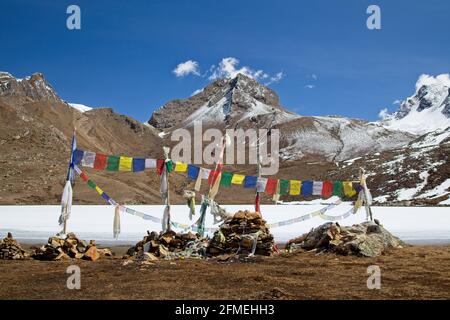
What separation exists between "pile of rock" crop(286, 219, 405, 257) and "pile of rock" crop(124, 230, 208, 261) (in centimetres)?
326

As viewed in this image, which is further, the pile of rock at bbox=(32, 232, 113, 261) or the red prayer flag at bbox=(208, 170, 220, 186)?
the red prayer flag at bbox=(208, 170, 220, 186)

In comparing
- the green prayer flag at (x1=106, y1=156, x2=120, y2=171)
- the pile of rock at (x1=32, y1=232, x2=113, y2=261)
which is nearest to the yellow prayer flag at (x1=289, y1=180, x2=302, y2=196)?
the green prayer flag at (x1=106, y1=156, x2=120, y2=171)

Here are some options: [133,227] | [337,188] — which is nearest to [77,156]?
[133,227]

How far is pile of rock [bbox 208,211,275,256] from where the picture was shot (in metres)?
12.5

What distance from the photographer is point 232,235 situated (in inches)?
498

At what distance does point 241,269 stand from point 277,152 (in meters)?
129

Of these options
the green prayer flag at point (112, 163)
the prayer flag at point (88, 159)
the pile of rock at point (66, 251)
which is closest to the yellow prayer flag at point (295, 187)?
the green prayer flag at point (112, 163)

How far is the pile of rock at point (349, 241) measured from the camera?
12.6m

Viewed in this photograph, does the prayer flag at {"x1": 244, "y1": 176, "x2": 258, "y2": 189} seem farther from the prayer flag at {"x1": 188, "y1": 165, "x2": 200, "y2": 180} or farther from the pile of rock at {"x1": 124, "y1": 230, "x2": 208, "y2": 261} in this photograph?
the pile of rock at {"x1": 124, "y1": 230, "x2": 208, "y2": 261}

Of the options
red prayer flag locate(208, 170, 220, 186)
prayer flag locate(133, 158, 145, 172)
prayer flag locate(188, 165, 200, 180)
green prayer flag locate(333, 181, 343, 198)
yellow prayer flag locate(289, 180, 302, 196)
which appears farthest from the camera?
green prayer flag locate(333, 181, 343, 198)
